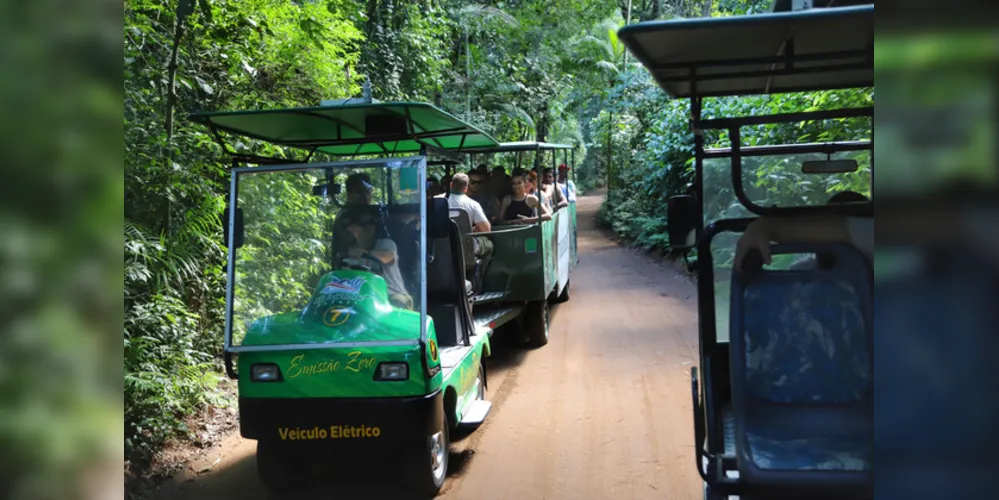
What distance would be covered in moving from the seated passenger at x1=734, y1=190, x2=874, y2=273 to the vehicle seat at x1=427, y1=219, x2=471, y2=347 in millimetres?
2722

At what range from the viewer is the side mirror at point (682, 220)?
3748 millimetres

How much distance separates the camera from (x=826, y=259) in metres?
3.22

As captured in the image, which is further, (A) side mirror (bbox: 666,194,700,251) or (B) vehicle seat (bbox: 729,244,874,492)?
(A) side mirror (bbox: 666,194,700,251)

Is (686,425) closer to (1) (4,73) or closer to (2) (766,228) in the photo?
(2) (766,228)

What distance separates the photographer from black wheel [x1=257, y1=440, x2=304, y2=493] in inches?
179

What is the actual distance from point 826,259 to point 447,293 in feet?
10.1

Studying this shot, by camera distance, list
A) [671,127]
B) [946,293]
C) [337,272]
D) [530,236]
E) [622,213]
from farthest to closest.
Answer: [622,213] < [671,127] < [530,236] < [337,272] < [946,293]

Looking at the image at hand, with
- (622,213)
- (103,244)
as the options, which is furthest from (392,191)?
(622,213)

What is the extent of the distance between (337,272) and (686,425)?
3.06m

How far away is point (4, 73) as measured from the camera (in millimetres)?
912

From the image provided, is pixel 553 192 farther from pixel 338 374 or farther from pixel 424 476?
pixel 338 374

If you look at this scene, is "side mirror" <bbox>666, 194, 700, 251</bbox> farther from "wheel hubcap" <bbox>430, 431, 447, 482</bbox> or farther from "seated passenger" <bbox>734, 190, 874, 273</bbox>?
"wheel hubcap" <bbox>430, 431, 447, 482</bbox>

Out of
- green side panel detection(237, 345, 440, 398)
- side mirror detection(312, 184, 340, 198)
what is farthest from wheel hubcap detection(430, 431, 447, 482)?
side mirror detection(312, 184, 340, 198)

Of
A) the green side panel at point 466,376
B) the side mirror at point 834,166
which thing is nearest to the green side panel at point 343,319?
the green side panel at point 466,376
